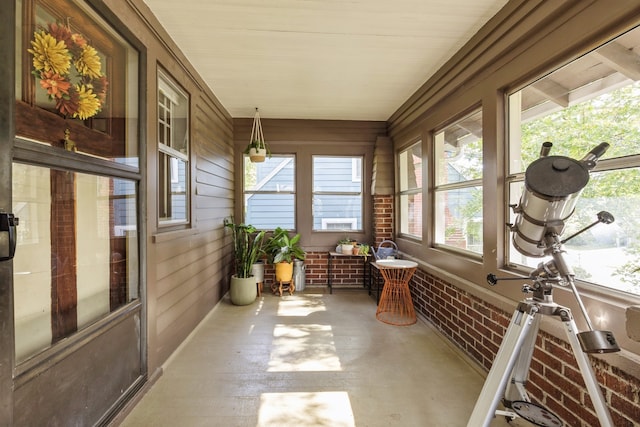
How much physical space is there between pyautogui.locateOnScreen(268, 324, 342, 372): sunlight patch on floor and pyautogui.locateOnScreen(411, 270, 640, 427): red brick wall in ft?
3.78

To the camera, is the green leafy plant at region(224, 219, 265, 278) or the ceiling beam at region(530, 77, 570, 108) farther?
the green leafy plant at region(224, 219, 265, 278)

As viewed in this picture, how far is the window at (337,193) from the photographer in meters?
4.93

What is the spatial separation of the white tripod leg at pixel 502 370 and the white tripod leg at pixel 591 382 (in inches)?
5.7

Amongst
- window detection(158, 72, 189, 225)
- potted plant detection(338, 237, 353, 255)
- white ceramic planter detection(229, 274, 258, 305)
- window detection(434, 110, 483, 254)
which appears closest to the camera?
window detection(158, 72, 189, 225)

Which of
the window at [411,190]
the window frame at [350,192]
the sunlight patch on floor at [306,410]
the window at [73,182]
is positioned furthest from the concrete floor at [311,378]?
the window frame at [350,192]

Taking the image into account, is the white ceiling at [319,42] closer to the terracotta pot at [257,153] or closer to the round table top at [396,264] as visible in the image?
the terracotta pot at [257,153]

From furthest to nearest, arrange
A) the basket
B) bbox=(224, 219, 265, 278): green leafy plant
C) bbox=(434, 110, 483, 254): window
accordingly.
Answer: the basket, bbox=(224, 219, 265, 278): green leafy plant, bbox=(434, 110, 483, 254): window

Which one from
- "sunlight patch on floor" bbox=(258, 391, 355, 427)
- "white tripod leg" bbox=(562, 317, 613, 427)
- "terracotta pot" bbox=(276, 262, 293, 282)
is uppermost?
"white tripod leg" bbox=(562, 317, 613, 427)

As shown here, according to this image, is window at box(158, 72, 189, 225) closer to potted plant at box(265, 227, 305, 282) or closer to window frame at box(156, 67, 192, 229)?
window frame at box(156, 67, 192, 229)

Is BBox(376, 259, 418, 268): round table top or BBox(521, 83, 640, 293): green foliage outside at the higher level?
BBox(521, 83, 640, 293): green foliage outside

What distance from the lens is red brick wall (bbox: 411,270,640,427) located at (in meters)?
1.42

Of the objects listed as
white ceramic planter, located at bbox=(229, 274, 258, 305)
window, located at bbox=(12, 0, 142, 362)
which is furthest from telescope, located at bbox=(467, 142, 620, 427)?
white ceramic planter, located at bbox=(229, 274, 258, 305)

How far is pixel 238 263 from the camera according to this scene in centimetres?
417

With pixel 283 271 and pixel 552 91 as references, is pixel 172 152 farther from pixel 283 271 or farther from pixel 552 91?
pixel 552 91
